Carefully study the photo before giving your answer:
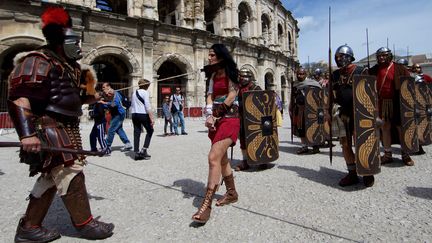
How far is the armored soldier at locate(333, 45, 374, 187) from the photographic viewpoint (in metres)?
3.71

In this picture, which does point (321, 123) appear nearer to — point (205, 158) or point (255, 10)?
point (205, 158)

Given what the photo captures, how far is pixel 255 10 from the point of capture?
24250 millimetres

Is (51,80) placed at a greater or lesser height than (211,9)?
lesser

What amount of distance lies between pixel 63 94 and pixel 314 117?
5.04 metres

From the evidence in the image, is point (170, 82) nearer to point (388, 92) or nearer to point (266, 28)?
point (266, 28)

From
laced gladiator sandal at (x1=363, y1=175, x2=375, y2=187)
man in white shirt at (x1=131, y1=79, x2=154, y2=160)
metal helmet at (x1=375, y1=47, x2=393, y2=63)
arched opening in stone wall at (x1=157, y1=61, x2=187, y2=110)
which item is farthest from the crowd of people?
arched opening in stone wall at (x1=157, y1=61, x2=187, y2=110)

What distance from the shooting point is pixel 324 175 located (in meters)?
4.36

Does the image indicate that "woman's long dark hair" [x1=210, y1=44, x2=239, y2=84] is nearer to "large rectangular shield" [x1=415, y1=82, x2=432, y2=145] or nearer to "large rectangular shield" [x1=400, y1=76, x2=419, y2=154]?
"large rectangular shield" [x1=400, y1=76, x2=419, y2=154]

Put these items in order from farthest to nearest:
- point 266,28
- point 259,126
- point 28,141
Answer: point 266,28 < point 259,126 < point 28,141

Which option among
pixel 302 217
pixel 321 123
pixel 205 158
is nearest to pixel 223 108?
pixel 302 217

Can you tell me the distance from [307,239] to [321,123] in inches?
171

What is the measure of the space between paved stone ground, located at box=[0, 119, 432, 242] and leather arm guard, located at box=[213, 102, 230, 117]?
0.95 m

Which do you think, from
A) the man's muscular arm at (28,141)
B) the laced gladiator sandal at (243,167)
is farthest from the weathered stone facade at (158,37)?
the man's muscular arm at (28,141)

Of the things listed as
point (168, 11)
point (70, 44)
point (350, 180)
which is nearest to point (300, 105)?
point (350, 180)
